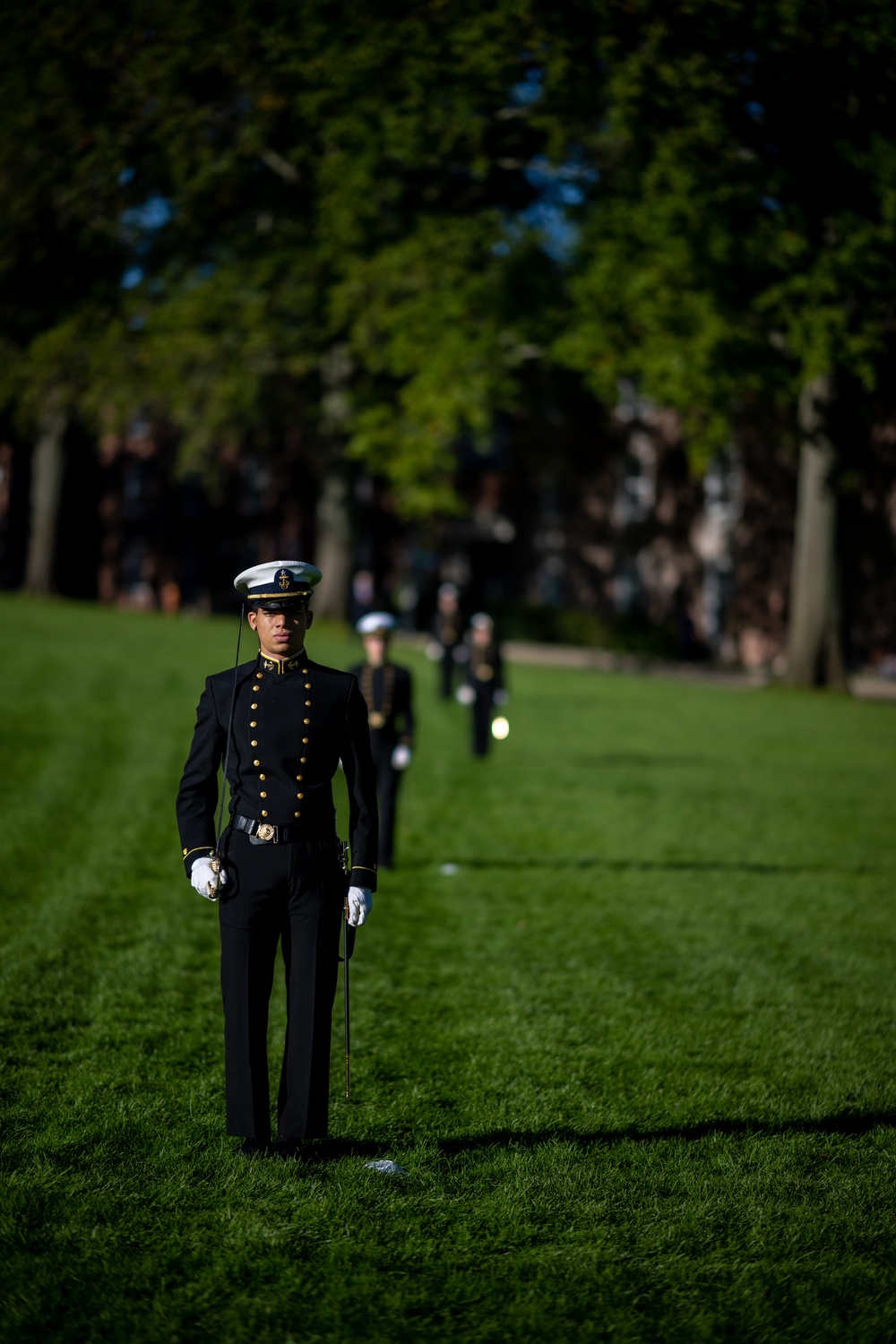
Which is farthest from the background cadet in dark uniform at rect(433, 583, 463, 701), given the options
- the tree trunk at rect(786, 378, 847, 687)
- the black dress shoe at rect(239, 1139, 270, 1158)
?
the black dress shoe at rect(239, 1139, 270, 1158)

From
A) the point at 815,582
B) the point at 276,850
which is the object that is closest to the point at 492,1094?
the point at 276,850

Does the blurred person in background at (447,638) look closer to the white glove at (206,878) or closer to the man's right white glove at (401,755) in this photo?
the man's right white glove at (401,755)

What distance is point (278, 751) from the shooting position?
511cm

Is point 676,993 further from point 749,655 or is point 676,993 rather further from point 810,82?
point 749,655

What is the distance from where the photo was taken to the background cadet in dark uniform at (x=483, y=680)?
1711cm

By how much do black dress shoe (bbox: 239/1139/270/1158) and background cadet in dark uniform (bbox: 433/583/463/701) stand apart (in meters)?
18.0

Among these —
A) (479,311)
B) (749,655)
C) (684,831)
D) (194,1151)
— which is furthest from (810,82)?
(749,655)

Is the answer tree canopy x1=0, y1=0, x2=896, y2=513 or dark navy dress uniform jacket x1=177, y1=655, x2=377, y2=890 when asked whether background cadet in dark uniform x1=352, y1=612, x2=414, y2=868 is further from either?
tree canopy x1=0, y1=0, x2=896, y2=513

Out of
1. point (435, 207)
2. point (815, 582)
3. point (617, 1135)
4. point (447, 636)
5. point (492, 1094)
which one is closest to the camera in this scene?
point (617, 1135)

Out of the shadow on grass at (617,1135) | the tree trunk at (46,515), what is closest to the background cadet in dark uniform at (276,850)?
the shadow on grass at (617,1135)

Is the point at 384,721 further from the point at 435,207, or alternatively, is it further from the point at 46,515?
the point at 46,515

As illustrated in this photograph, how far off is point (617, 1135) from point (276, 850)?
6.39ft

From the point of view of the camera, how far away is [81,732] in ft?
59.0

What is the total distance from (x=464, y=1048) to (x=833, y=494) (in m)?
24.3
